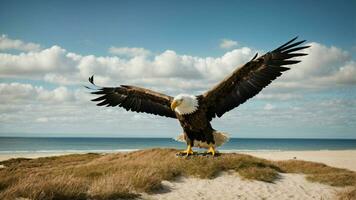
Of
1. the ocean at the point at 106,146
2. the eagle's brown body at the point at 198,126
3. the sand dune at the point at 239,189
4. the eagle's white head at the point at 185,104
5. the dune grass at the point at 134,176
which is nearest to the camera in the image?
the dune grass at the point at 134,176

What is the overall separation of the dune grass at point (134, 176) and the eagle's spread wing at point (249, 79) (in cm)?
267

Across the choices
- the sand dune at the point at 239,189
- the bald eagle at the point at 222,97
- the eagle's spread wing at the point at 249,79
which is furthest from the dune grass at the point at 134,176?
the eagle's spread wing at the point at 249,79

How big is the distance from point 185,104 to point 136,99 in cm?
270

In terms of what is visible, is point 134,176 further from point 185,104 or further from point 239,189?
point 239,189

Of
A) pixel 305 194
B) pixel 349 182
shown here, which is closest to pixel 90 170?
pixel 305 194

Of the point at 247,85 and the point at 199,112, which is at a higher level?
the point at 247,85

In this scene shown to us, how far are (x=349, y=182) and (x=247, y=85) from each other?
266 inches

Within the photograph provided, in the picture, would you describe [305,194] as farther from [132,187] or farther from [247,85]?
[132,187]

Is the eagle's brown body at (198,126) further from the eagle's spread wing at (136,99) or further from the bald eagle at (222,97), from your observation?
the eagle's spread wing at (136,99)

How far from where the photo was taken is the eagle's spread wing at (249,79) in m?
9.76

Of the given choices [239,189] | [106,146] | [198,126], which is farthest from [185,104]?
[106,146]

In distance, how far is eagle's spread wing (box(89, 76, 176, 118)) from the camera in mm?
11312

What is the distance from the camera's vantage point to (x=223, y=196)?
10641 millimetres

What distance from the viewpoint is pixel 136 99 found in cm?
1192
